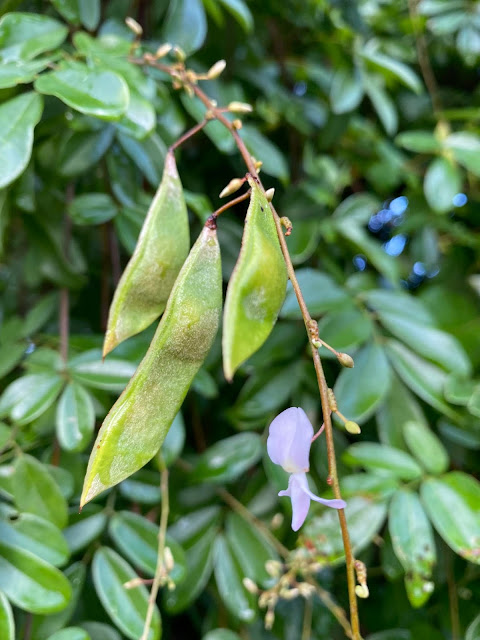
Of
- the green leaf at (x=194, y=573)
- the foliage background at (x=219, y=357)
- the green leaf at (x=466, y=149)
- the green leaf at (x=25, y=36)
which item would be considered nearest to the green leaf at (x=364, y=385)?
the foliage background at (x=219, y=357)

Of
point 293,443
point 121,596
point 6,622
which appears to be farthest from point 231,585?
point 293,443

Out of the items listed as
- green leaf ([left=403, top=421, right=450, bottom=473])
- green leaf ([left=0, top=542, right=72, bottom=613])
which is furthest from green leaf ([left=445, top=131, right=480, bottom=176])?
green leaf ([left=0, top=542, right=72, bottom=613])

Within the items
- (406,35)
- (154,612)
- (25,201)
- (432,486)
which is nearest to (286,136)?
(406,35)

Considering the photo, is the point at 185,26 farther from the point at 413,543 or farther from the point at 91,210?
the point at 413,543

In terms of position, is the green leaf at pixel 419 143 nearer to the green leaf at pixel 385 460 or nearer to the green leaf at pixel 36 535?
the green leaf at pixel 385 460

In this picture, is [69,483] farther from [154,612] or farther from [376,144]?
[376,144]

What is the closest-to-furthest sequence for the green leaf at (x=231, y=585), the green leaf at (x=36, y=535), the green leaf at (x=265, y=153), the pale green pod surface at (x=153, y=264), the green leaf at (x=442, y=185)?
the pale green pod surface at (x=153, y=264) < the green leaf at (x=36, y=535) < the green leaf at (x=231, y=585) < the green leaf at (x=265, y=153) < the green leaf at (x=442, y=185)
